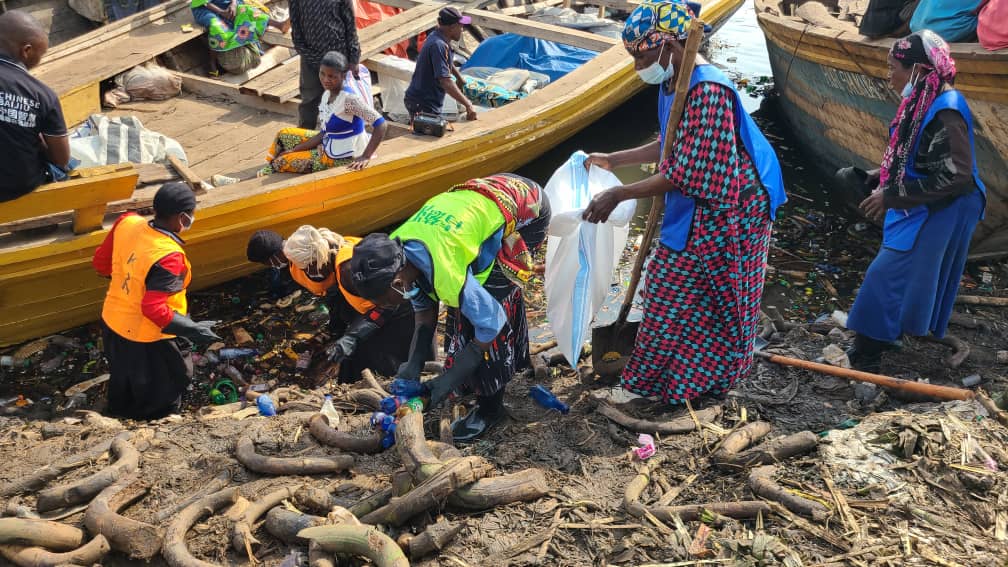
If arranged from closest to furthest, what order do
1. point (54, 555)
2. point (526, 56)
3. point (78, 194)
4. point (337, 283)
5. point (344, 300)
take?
1. point (54, 555)
2. point (78, 194)
3. point (337, 283)
4. point (344, 300)
5. point (526, 56)

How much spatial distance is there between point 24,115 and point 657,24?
11.2 feet

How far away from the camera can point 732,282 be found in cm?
354

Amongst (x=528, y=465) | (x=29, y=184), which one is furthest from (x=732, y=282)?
(x=29, y=184)

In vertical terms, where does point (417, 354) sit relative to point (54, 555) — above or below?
above

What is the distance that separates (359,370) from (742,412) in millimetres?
2340

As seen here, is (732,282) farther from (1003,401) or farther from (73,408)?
(73,408)

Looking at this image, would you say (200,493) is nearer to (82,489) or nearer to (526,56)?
(82,489)

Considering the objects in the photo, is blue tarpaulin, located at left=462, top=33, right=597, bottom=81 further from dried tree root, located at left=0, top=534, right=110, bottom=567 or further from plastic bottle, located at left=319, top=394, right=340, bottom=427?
dried tree root, located at left=0, top=534, right=110, bottom=567

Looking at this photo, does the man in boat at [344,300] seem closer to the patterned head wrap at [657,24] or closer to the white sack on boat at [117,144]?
the white sack on boat at [117,144]

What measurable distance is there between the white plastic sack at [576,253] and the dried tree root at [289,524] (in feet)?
5.15

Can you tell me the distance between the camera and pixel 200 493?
3227 mm

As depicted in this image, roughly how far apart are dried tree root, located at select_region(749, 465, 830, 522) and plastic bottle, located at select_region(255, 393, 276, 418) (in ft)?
8.14

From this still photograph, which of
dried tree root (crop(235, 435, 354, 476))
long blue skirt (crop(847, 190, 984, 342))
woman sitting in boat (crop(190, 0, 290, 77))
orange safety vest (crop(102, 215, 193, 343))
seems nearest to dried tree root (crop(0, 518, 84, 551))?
dried tree root (crop(235, 435, 354, 476))

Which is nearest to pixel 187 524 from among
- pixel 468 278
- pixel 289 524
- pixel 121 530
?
pixel 121 530
